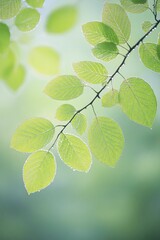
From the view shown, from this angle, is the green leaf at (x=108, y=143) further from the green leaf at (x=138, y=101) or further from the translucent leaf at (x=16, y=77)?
the translucent leaf at (x=16, y=77)

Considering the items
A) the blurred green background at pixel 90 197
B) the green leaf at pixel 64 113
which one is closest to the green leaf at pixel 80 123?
the green leaf at pixel 64 113

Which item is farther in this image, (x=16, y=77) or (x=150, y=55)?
(x=16, y=77)

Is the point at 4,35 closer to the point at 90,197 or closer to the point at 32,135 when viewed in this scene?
the point at 32,135

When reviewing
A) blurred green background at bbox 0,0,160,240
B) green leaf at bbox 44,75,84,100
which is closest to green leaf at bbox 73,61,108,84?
green leaf at bbox 44,75,84,100

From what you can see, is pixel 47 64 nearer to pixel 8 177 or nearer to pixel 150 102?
pixel 150 102

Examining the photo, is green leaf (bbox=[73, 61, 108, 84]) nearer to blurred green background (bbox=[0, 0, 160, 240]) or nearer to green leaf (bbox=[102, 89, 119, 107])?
green leaf (bbox=[102, 89, 119, 107])

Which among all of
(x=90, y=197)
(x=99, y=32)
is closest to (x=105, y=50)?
(x=99, y=32)

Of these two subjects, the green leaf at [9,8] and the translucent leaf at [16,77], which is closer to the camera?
the green leaf at [9,8]
